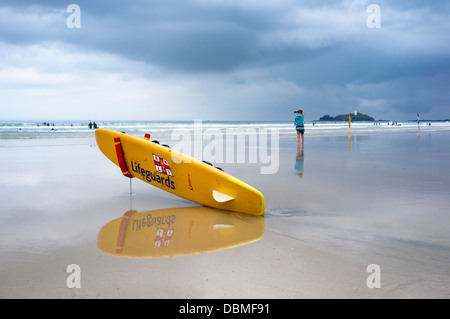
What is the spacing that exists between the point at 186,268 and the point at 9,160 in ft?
28.3

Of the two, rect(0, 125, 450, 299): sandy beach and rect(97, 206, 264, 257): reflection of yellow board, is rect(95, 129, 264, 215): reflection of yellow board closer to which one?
rect(97, 206, 264, 257): reflection of yellow board

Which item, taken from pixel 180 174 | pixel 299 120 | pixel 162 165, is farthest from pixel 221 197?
pixel 299 120

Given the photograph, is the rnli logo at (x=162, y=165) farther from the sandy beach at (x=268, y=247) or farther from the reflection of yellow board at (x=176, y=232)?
the reflection of yellow board at (x=176, y=232)

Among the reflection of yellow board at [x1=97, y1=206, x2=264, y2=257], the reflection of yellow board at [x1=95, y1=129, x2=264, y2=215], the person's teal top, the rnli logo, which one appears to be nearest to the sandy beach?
the reflection of yellow board at [x1=97, y1=206, x2=264, y2=257]

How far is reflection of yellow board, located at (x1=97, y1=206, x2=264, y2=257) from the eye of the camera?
2971 mm

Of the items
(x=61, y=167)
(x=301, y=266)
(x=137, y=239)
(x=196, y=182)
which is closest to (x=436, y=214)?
(x=301, y=266)

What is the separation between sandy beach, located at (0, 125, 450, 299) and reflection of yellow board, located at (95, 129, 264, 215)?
1.02ft

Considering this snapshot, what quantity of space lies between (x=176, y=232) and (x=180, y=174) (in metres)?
1.30

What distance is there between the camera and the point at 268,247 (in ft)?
9.84

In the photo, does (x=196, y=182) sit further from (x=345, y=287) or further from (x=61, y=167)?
(x=61, y=167)

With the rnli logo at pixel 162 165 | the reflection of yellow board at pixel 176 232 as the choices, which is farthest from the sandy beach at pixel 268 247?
the rnli logo at pixel 162 165

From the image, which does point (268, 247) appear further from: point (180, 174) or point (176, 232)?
point (180, 174)

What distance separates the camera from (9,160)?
9.04 meters
